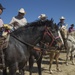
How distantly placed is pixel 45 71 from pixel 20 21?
3931mm

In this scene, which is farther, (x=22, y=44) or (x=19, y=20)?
(x=19, y=20)

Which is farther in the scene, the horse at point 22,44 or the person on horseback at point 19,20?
the person on horseback at point 19,20

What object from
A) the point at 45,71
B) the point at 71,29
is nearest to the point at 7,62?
the point at 45,71

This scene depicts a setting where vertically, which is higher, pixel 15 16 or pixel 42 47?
pixel 15 16

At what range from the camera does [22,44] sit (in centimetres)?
704

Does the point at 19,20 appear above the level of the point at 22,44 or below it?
above

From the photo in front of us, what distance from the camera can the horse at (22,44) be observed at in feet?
21.9

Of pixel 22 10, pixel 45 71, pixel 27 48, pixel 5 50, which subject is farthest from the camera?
pixel 45 71

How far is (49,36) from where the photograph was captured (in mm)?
7438

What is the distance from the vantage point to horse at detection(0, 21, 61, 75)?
668 centimetres

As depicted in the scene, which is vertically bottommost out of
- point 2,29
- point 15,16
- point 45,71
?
point 45,71

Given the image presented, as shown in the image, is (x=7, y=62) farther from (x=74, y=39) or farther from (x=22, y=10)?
(x=74, y=39)

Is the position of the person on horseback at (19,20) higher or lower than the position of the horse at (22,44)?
higher

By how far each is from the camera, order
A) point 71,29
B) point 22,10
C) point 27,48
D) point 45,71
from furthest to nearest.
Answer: point 71,29
point 45,71
point 22,10
point 27,48
